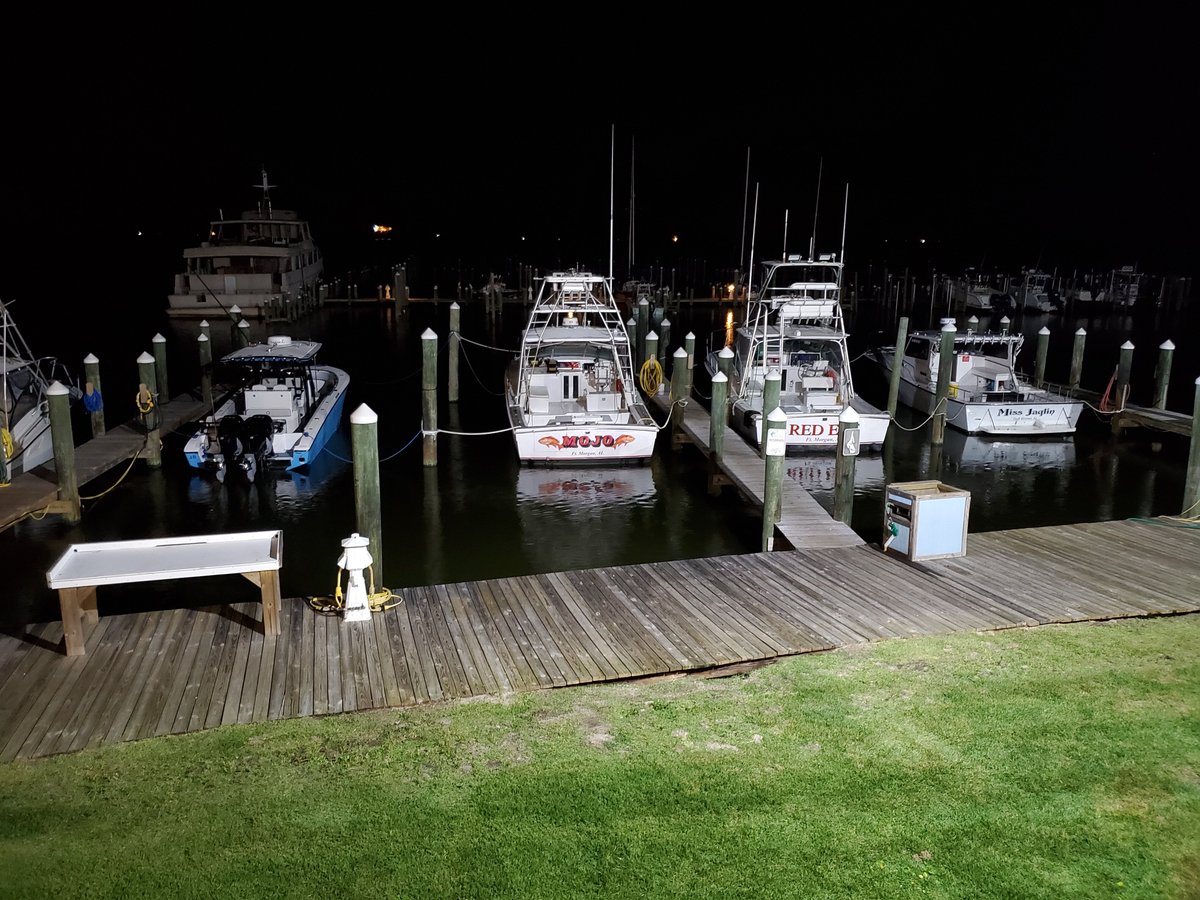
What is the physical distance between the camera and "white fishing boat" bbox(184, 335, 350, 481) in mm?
14859

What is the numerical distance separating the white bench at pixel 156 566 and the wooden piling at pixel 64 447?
5677 mm

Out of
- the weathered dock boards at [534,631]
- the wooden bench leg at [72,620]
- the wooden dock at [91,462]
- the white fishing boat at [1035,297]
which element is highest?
the white fishing boat at [1035,297]

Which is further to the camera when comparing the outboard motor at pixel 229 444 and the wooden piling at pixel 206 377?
the wooden piling at pixel 206 377

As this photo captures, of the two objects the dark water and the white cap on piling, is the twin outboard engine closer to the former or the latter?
the dark water

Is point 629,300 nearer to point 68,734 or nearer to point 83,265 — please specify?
point 68,734

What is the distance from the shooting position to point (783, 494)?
11867 mm

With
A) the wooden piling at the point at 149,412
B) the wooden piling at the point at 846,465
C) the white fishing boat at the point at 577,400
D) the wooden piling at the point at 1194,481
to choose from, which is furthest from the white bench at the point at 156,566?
the wooden piling at the point at 1194,481

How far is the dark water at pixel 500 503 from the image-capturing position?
11.7 meters

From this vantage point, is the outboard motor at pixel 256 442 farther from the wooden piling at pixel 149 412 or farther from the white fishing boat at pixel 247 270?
the white fishing boat at pixel 247 270

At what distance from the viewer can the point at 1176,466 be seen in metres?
17.6

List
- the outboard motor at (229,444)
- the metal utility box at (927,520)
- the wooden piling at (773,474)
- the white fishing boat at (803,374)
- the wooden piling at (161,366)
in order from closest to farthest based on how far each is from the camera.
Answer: the metal utility box at (927,520) < the wooden piling at (773,474) < the outboard motor at (229,444) < the white fishing boat at (803,374) < the wooden piling at (161,366)

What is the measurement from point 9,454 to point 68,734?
8.97 meters

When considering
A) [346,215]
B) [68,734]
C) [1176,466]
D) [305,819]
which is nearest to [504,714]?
[305,819]

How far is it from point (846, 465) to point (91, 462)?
11725mm
